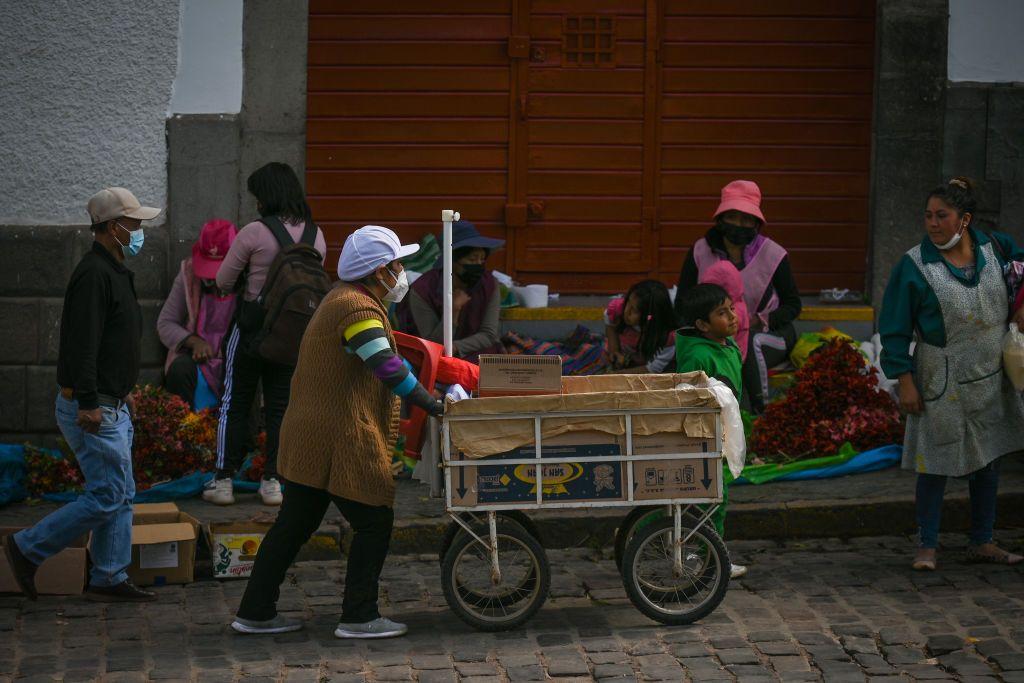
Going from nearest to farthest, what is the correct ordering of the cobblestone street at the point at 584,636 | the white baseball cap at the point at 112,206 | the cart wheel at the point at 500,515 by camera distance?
the cobblestone street at the point at 584,636
the cart wheel at the point at 500,515
the white baseball cap at the point at 112,206

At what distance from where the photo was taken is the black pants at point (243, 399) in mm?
7973

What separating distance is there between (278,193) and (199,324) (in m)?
1.43

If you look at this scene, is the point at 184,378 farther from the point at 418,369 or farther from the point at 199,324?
the point at 418,369

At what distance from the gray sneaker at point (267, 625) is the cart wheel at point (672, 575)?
1431mm

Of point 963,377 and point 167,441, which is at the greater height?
point 963,377

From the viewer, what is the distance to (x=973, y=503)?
719 centimetres

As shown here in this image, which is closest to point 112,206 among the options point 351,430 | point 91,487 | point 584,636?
point 91,487

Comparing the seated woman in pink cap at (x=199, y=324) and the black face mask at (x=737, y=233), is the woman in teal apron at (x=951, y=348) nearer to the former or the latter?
the black face mask at (x=737, y=233)

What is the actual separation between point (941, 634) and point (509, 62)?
522 centimetres

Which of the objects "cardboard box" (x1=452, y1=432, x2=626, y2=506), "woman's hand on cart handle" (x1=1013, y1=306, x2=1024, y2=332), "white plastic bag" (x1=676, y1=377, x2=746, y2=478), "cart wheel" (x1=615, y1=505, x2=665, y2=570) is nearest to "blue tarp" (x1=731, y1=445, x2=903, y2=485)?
"woman's hand on cart handle" (x1=1013, y1=306, x2=1024, y2=332)

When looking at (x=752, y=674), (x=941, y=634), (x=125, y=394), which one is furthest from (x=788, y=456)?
(x=125, y=394)

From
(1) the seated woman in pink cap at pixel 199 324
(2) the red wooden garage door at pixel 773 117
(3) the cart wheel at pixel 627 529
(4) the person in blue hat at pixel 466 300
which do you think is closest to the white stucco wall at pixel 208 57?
(1) the seated woman in pink cap at pixel 199 324

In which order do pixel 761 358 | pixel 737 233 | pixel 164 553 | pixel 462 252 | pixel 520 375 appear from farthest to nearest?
pixel 761 358, pixel 737 233, pixel 462 252, pixel 164 553, pixel 520 375

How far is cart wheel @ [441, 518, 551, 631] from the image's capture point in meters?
6.16
